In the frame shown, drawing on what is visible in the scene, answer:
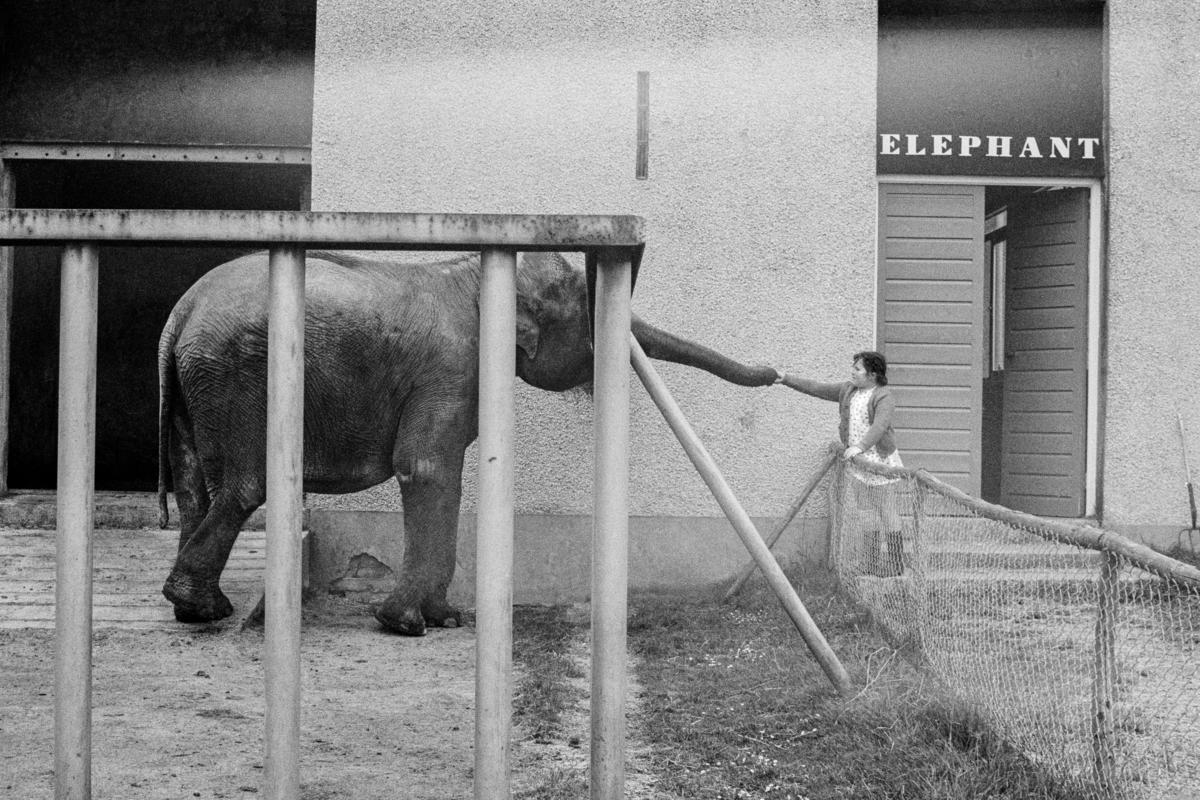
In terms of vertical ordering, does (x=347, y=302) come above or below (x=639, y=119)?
below

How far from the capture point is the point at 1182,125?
782 cm

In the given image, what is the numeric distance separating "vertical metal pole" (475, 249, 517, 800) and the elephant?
363 centimetres

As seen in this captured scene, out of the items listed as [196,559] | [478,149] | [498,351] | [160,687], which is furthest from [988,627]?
[478,149]

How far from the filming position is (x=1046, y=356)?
28.0ft

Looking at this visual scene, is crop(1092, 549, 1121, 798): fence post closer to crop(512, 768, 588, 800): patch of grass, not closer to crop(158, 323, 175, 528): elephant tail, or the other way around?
crop(512, 768, 588, 800): patch of grass

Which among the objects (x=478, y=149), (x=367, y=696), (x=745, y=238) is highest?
(x=478, y=149)

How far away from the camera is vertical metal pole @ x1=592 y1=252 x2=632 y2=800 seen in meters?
2.68

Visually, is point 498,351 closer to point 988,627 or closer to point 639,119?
point 988,627

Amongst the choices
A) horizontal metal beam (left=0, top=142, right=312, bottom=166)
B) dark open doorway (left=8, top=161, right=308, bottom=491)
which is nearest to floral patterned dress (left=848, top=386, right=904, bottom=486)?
horizontal metal beam (left=0, top=142, right=312, bottom=166)

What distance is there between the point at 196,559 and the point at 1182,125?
6244 millimetres

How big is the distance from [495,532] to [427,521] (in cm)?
406

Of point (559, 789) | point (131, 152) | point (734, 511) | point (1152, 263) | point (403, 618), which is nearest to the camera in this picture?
point (559, 789)

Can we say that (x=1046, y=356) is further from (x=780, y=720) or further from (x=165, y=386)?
(x=165, y=386)

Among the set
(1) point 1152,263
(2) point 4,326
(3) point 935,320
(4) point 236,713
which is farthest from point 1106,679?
(2) point 4,326
